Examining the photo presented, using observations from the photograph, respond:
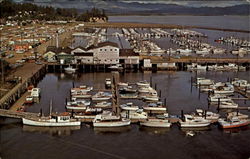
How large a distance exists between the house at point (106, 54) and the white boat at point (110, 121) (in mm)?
11183

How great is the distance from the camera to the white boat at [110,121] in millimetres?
13094

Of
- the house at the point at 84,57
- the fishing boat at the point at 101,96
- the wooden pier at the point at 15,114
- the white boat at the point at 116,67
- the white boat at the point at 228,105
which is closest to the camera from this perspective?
the wooden pier at the point at 15,114

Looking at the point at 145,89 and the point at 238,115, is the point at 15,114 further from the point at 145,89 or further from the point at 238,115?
the point at 238,115

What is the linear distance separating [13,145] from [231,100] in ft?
32.6

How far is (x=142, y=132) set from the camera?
1287 centimetres

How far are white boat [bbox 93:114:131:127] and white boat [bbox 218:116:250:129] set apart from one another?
355 centimetres

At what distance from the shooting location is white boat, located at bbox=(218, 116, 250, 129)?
1316cm

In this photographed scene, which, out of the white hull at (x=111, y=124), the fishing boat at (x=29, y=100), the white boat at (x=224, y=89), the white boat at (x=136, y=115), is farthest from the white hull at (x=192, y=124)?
the fishing boat at (x=29, y=100)

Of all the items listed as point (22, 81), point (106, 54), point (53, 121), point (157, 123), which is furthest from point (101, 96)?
point (106, 54)

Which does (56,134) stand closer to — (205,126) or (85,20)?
(205,126)

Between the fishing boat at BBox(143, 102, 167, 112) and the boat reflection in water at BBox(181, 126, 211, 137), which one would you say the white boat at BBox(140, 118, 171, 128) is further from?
the fishing boat at BBox(143, 102, 167, 112)

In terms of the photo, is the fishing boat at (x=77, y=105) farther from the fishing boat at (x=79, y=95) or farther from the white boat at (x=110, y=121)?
the white boat at (x=110, y=121)

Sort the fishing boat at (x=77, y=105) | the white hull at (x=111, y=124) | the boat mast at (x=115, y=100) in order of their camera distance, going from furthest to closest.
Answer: the fishing boat at (x=77, y=105), the boat mast at (x=115, y=100), the white hull at (x=111, y=124)

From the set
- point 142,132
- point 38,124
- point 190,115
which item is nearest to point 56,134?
point 38,124
